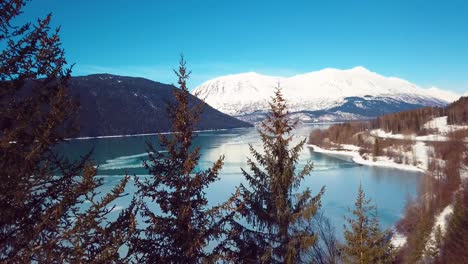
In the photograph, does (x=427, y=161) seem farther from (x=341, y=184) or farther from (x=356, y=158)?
(x=341, y=184)

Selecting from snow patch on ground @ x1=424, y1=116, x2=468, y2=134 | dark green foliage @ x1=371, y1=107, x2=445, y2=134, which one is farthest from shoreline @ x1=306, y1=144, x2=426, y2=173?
snow patch on ground @ x1=424, y1=116, x2=468, y2=134

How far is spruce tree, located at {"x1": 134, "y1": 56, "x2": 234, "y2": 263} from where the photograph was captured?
7.38 m

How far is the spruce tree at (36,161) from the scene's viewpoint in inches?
191

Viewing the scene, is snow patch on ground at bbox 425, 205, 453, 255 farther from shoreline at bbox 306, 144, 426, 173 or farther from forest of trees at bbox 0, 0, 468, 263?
shoreline at bbox 306, 144, 426, 173

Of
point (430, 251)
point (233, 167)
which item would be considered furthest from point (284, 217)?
point (233, 167)

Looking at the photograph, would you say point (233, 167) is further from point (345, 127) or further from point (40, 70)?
point (345, 127)

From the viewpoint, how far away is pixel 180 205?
25.1 ft

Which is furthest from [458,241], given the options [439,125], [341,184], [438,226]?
[439,125]

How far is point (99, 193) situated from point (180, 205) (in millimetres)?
1997

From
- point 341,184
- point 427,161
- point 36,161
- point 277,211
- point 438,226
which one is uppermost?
point 36,161

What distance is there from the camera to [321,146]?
99875 millimetres

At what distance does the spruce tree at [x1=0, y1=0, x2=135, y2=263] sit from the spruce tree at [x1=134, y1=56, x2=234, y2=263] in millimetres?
1978

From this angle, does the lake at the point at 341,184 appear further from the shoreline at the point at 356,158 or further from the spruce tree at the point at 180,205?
the spruce tree at the point at 180,205

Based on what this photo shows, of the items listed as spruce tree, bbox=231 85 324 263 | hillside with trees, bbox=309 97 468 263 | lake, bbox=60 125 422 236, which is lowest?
lake, bbox=60 125 422 236
